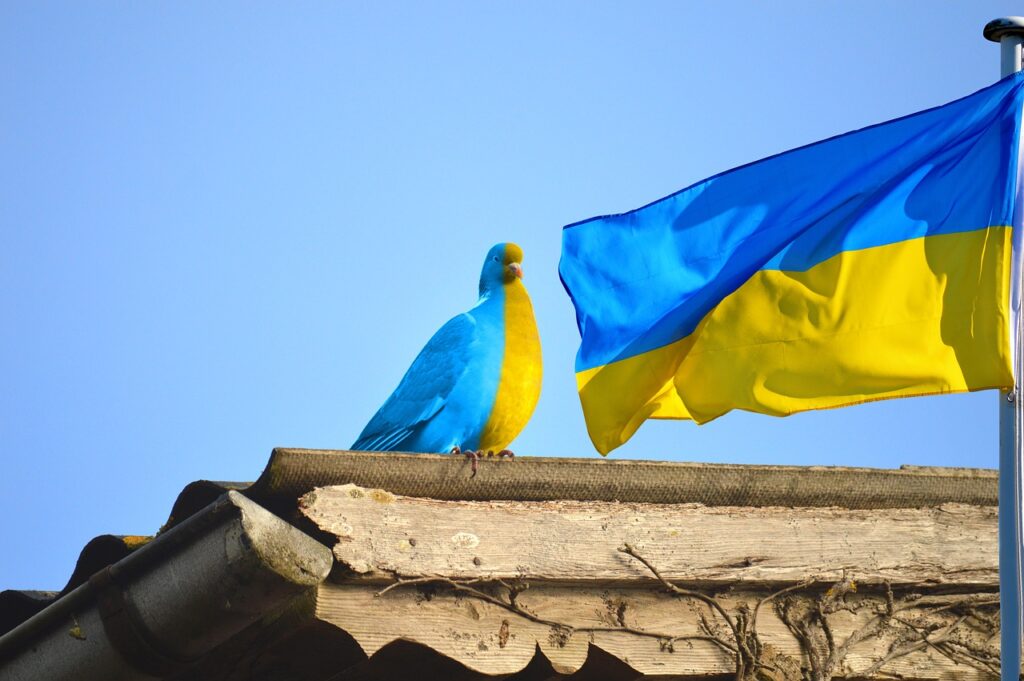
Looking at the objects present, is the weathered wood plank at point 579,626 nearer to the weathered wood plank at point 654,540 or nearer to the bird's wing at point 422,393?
the weathered wood plank at point 654,540

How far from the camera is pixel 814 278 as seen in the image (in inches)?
154

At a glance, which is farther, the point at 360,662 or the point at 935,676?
the point at 935,676

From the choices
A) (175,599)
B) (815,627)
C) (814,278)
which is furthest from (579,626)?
(814,278)

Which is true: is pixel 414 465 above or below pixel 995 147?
below

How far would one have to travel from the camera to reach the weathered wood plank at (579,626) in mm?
3184

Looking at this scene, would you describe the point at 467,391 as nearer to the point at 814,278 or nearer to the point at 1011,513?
the point at 814,278

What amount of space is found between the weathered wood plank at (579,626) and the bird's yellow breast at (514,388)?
138 centimetres

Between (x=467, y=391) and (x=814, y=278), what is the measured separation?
1403mm

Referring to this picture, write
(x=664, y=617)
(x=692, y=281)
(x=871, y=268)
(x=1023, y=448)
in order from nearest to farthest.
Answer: (x=1023, y=448) → (x=664, y=617) → (x=871, y=268) → (x=692, y=281)

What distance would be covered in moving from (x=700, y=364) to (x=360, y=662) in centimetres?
132

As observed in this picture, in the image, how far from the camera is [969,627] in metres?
3.90

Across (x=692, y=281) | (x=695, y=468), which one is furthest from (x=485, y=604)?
(x=692, y=281)

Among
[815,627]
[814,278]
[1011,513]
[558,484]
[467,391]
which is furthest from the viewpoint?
[467,391]

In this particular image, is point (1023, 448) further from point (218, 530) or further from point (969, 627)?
point (218, 530)
